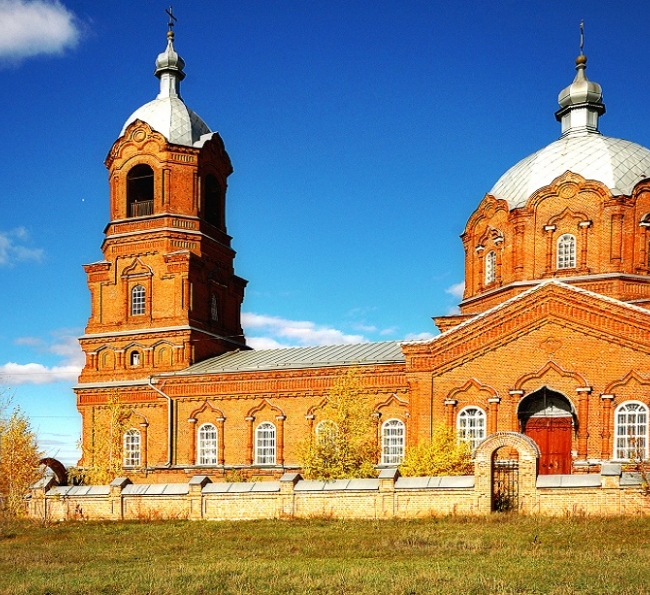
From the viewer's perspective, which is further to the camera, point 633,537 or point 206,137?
point 206,137

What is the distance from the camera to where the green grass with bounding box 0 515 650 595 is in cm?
1091

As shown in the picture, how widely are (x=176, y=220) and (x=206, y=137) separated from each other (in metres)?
3.41

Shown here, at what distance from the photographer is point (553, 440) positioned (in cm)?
2345

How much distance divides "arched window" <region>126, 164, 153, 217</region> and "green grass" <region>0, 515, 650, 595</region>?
596 inches

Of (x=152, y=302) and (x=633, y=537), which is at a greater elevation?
(x=152, y=302)

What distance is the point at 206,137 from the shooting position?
30.9 metres

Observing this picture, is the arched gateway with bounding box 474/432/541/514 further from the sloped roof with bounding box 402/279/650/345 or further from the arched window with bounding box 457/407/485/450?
the sloped roof with bounding box 402/279/650/345

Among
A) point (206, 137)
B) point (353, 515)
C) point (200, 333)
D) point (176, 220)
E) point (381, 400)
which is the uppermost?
point (206, 137)

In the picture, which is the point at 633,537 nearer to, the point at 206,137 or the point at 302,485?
the point at 302,485

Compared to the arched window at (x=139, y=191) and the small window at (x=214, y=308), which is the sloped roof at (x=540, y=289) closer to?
the small window at (x=214, y=308)

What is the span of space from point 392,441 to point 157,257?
11.0m

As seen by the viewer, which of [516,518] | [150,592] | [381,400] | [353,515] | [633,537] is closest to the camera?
[150,592]

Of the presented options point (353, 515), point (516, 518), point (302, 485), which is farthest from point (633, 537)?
point (302, 485)

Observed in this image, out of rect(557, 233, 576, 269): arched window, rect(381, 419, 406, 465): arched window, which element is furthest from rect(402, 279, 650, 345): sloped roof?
rect(557, 233, 576, 269): arched window
